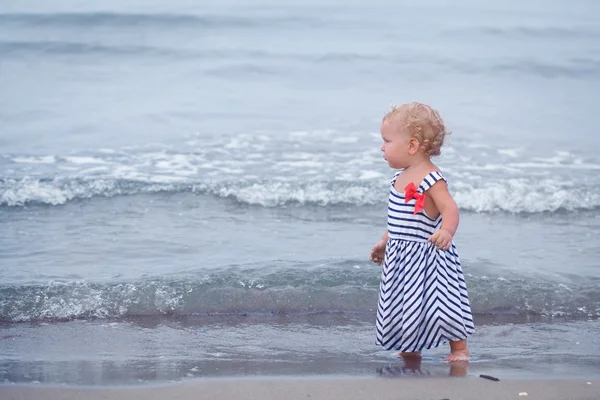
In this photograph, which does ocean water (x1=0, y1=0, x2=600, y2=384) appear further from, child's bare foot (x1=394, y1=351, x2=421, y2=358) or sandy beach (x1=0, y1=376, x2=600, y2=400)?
sandy beach (x1=0, y1=376, x2=600, y2=400)

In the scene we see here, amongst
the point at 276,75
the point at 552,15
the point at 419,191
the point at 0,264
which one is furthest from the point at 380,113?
the point at 552,15

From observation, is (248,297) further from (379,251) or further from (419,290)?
(419,290)

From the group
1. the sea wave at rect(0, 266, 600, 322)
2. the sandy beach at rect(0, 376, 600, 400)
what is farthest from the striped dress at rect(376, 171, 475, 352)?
the sea wave at rect(0, 266, 600, 322)

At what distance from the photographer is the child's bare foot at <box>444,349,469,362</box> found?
4.09 metres

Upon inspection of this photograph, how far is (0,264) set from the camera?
5754 millimetres

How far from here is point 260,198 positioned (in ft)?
24.9

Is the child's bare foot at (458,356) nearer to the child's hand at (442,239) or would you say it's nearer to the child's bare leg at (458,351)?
the child's bare leg at (458,351)

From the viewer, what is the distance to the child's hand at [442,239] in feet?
12.5

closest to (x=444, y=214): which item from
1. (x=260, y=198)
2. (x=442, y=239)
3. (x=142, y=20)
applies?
(x=442, y=239)

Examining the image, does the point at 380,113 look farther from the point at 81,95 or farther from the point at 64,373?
the point at 64,373

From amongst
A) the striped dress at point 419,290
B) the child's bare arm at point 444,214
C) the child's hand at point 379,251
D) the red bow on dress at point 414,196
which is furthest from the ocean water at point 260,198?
the red bow on dress at point 414,196

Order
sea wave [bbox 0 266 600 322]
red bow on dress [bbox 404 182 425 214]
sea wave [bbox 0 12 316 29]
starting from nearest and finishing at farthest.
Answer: red bow on dress [bbox 404 182 425 214]
sea wave [bbox 0 266 600 322]
sea wave [bbox 0 12 316 29]

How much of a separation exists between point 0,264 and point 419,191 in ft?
10.1

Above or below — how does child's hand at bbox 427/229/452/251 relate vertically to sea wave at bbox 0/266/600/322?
above
